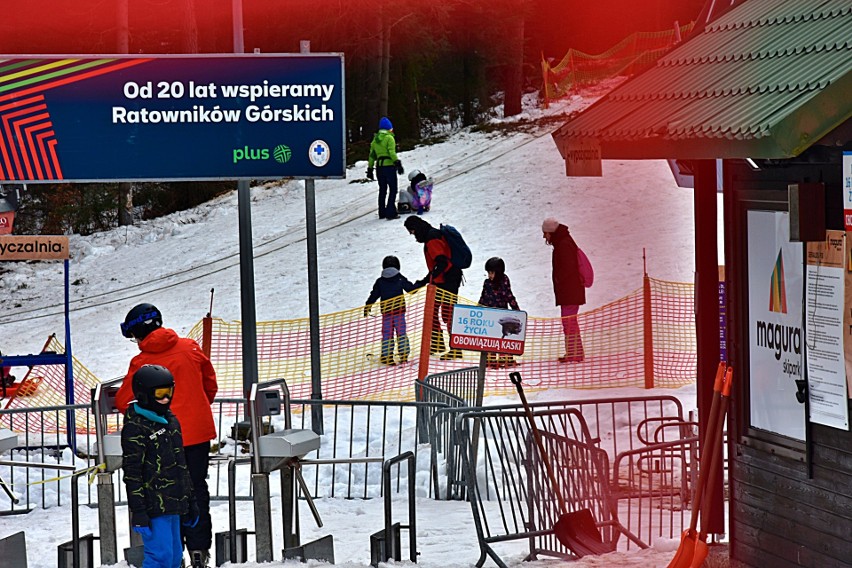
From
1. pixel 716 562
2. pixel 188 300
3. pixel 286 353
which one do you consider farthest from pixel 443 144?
pixel 716 562

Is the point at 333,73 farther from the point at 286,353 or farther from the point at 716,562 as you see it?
the point at 716,562

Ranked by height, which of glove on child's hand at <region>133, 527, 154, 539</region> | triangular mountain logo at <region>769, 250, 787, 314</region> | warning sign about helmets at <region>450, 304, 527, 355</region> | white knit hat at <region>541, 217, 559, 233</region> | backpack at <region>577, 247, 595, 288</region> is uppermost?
white knit hat at <region>541, 217, 559, 233</region>

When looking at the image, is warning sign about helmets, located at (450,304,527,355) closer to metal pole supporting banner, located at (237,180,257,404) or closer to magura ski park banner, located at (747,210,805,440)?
metal pole supporting banner, located at (237,180,257,404)

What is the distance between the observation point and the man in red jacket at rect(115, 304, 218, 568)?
805cm

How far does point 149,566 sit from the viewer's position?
750 cm

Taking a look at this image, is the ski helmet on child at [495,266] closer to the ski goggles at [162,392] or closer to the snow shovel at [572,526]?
the snow shovel at [572,526]

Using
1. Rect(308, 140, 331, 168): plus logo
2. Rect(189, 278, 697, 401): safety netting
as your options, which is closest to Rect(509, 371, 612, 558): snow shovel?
Rect(308, 140, 331, 168): plus logo

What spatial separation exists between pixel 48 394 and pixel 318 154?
5294mm

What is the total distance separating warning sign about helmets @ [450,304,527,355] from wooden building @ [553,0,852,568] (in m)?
3.51

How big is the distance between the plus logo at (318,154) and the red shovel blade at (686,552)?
22.2ft

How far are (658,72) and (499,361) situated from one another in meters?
8.04

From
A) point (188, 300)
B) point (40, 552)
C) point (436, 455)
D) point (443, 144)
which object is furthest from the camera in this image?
point (443, 144)

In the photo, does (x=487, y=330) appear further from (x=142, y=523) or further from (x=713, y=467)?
(x=142, y=523)

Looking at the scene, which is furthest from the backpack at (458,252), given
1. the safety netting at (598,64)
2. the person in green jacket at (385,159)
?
the safety netting at (598,64)
